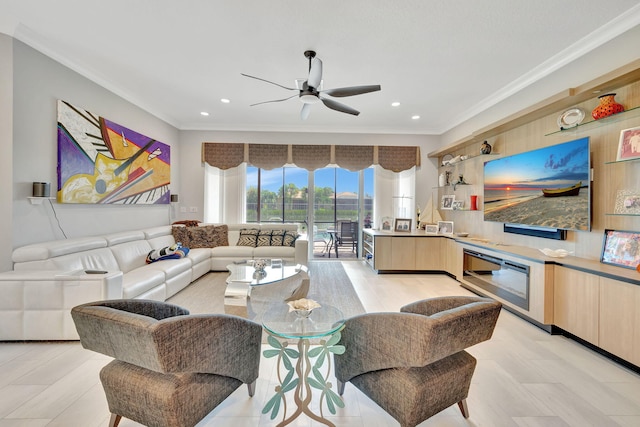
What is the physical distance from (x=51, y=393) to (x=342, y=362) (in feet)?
6.26

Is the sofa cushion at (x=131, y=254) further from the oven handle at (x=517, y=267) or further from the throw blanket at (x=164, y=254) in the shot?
the oven handle at (x=517, y=267)

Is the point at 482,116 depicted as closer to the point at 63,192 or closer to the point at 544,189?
the point at 544,189

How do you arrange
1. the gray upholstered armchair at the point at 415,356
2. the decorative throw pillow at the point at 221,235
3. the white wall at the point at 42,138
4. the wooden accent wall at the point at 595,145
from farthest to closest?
1. the decorative throw pillow at the point at 221,235
2. the white wall at the point at 42,138
3. the wooden accent wall at the point at 595,145
4. the gray upholstered armchair at the point at 415,356

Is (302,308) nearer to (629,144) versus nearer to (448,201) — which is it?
(629,144)

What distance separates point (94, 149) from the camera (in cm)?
337

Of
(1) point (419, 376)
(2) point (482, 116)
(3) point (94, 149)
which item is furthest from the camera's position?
(2) point (482, 116)

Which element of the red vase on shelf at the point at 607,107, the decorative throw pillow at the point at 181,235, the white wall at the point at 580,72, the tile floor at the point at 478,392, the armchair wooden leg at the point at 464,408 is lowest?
the tile floor at the point at 478,392

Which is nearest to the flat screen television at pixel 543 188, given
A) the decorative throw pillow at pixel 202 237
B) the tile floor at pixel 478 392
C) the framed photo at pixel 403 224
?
the tile floor at pixel 478 392

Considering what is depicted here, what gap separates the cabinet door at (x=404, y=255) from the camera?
4.77 meters

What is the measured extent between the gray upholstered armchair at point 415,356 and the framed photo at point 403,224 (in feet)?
12.0

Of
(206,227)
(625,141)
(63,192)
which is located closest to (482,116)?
(625,141)

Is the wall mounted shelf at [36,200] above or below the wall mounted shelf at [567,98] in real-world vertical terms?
below

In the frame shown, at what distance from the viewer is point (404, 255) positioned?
4.78 meters

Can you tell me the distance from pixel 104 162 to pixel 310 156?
3.31m
